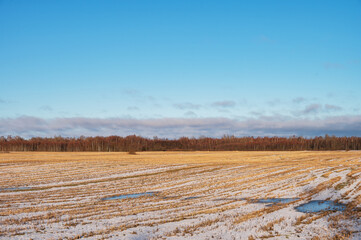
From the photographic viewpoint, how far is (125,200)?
2233 cm

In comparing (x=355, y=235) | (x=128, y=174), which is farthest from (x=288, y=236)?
(x=128, y=174)

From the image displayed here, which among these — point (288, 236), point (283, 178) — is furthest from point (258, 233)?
point (283, 178)

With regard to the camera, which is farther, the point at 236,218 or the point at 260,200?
the point at 260,200

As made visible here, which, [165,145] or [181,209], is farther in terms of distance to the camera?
[165,145]

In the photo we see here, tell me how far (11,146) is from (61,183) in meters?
127

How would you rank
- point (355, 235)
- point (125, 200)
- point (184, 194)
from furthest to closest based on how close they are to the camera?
point (184, 194) < point (125, 200) < point (355, 235)

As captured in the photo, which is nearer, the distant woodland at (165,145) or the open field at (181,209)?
the open field at (181,209)

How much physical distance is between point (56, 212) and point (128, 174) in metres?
20.7

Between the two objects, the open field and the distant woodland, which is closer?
the open field

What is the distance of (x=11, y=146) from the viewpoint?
14300 centimetres

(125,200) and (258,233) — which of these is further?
(125,200)

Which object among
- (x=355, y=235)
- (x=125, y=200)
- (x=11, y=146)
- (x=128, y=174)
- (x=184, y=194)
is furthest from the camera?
(x=11, y=146)

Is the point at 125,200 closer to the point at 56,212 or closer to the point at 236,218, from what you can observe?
the point at 56,212

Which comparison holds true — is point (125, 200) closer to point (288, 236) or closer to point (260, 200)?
point (260, 200)
